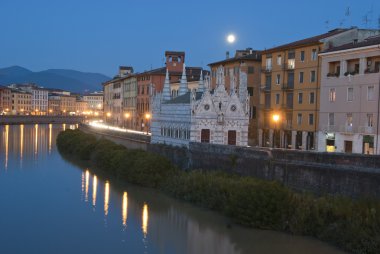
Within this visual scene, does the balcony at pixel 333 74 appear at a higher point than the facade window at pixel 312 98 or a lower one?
higher

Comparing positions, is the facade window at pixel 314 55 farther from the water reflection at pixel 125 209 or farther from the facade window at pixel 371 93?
the water reflection at pixel 125 209

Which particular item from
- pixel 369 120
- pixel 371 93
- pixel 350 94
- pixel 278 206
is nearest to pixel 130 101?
Result: pixel 350 94

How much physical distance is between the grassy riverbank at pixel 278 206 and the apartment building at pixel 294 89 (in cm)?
1423

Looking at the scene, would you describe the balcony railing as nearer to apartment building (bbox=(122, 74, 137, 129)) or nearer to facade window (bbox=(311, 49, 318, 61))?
facade window (bbox=(311, 49, 318, 61))

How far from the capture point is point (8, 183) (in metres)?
44.0

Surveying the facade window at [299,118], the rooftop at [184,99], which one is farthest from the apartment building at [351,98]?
the rooftop at [184,99]

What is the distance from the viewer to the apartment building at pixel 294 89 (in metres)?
48.2

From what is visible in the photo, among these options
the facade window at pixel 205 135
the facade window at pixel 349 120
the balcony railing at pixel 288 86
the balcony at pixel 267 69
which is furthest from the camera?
the balcony at pixel 267 69

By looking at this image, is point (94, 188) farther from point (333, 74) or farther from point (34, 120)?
point (34, 120)

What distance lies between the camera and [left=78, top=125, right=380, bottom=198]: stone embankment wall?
87.5 ft

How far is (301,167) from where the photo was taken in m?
30.3

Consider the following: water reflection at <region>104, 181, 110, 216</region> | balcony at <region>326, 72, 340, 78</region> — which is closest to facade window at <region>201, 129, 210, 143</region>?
water reflection at <region>104, 181, 110, 216</region>

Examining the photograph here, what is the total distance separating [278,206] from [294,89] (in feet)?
85.6

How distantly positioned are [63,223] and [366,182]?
17.1 meters
